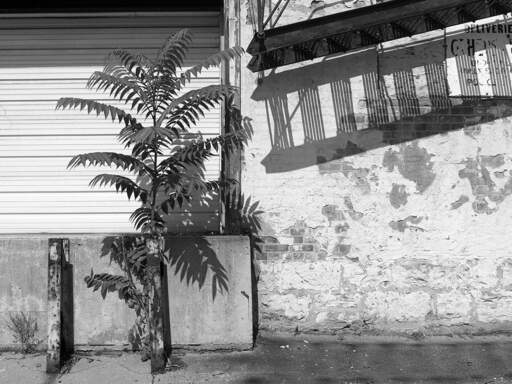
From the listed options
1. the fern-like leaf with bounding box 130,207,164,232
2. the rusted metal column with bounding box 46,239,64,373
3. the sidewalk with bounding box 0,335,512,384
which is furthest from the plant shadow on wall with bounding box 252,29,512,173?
the rusted metal column with bounding box 46,239,64,373

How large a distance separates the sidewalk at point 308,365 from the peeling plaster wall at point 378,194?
1.19 ft

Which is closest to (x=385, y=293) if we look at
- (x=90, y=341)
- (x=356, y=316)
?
(x=356, y=316)

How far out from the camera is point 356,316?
6.04 m

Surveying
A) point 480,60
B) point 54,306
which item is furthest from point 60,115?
point 480,60

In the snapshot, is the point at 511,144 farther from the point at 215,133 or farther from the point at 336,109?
the point at 215,133

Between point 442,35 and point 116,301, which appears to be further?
point 442,35

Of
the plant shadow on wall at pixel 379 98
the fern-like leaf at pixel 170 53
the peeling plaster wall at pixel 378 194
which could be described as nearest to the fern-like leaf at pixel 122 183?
the fern-like leaf at pixel 170 53

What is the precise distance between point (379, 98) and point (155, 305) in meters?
3.11

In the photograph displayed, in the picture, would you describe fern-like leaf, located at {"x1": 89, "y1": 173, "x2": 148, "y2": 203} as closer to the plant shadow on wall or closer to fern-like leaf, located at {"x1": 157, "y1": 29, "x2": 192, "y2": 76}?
fern-like leaf, located at {"x1": 157, "y1": 29, "x2": 192, "y2": 76}

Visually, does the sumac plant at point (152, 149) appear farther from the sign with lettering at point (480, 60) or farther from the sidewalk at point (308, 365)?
the sign with lettering at point (480, 60)

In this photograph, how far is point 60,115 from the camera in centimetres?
668

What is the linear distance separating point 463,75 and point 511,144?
0.89 m

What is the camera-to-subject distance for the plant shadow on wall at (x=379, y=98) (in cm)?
599

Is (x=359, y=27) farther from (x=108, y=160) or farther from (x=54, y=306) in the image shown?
(x=54, y=306)
